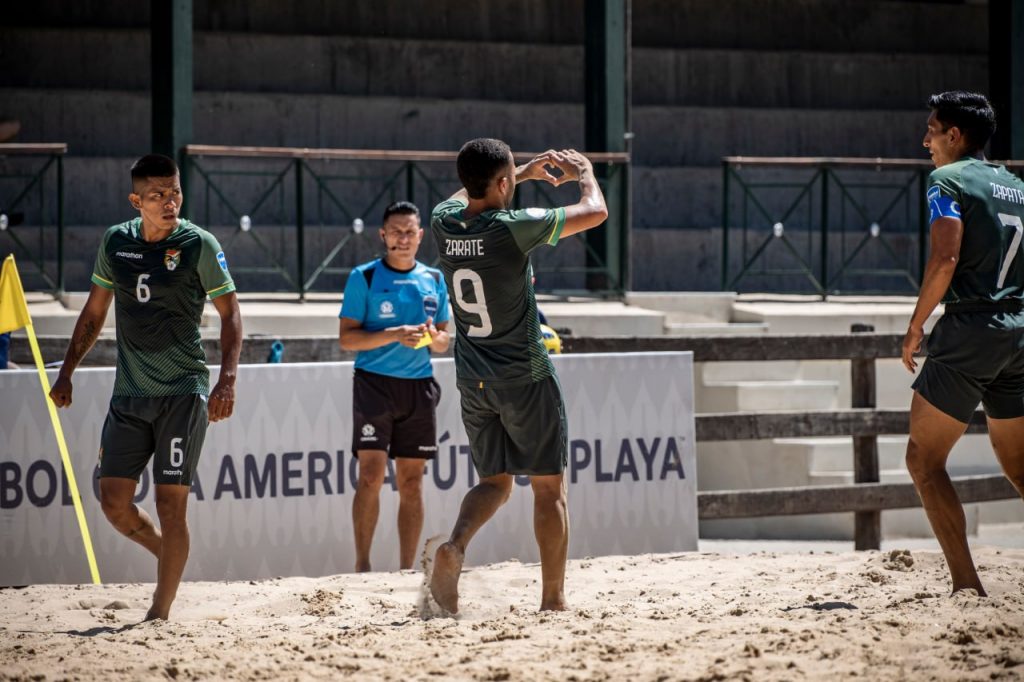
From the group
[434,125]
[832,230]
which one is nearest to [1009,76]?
[832,230]

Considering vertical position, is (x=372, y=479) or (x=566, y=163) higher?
(x=566, y=163)

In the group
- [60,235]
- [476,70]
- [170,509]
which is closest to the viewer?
[170,509]

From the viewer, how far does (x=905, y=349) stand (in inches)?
213

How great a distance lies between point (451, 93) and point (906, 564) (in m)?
10.5

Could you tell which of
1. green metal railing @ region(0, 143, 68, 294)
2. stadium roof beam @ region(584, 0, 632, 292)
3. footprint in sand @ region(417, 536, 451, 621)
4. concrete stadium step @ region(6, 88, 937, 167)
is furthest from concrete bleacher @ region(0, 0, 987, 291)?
footprint in sand @ region(417, 536, 451, 621)

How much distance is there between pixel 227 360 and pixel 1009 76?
1066cm

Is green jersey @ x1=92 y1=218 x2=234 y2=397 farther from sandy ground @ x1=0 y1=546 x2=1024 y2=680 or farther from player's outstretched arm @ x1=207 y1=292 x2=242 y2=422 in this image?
sandy ground @ x1=0 y1=546 x2=1024 y2=680

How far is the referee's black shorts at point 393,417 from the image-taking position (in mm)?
7207

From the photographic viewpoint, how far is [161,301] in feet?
18.8

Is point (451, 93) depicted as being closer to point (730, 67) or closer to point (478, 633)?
point (730, 67)

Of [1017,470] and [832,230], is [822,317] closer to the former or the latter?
[832,230]

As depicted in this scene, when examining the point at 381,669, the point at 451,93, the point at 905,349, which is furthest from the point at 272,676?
the point at 451,93

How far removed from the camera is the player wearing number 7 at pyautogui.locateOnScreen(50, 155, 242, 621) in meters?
5.70

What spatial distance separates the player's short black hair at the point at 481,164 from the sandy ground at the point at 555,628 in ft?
5.64
